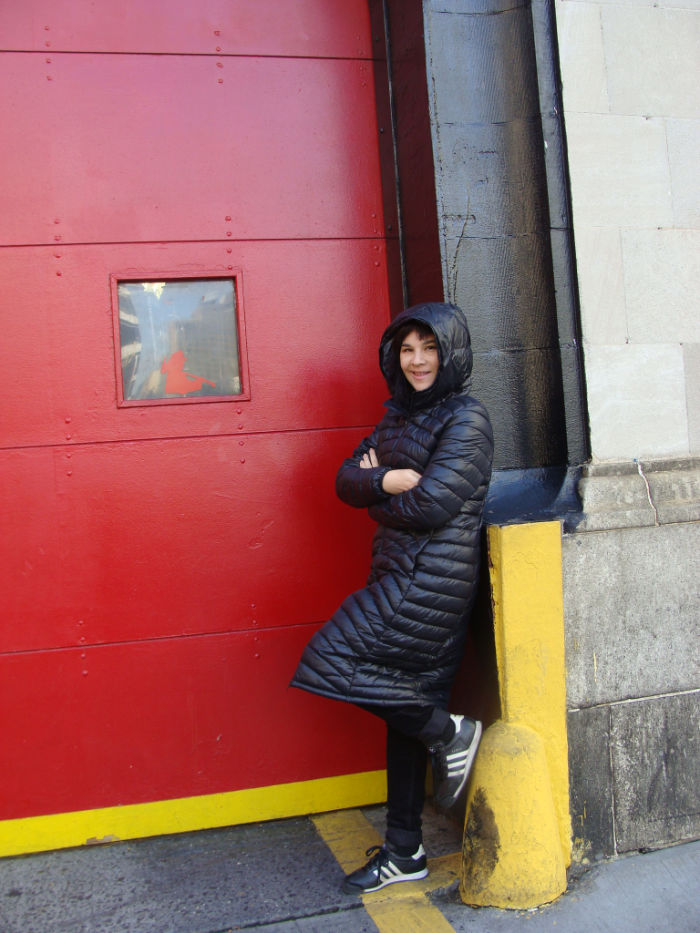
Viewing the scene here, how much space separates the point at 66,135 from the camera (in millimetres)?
3057

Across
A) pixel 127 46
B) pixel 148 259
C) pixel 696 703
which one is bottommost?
pixel 696 703

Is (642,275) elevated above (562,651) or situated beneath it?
elevated above

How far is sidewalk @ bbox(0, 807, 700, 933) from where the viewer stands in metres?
2.53

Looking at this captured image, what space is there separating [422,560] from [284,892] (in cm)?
124

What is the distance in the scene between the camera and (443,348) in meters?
Result: 2.59

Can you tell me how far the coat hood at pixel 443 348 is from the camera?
2602 millimetres

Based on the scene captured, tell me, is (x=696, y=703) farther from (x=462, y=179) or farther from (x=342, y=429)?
(x=462, y=179)

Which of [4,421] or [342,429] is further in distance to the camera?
[342,429]

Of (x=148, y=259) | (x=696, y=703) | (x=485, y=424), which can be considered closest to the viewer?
(x=485, y=424)

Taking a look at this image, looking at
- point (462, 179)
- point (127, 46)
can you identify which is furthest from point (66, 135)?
point (462, 179)

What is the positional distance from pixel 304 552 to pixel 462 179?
1545 mm

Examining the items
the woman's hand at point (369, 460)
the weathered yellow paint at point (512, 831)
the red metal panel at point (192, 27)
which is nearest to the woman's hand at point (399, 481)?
the woman's hand at point (369, 460)

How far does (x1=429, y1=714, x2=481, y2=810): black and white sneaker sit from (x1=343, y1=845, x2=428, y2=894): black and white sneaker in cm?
25

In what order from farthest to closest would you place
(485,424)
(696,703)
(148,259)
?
(148,259)
(696,703)
(485,424)
